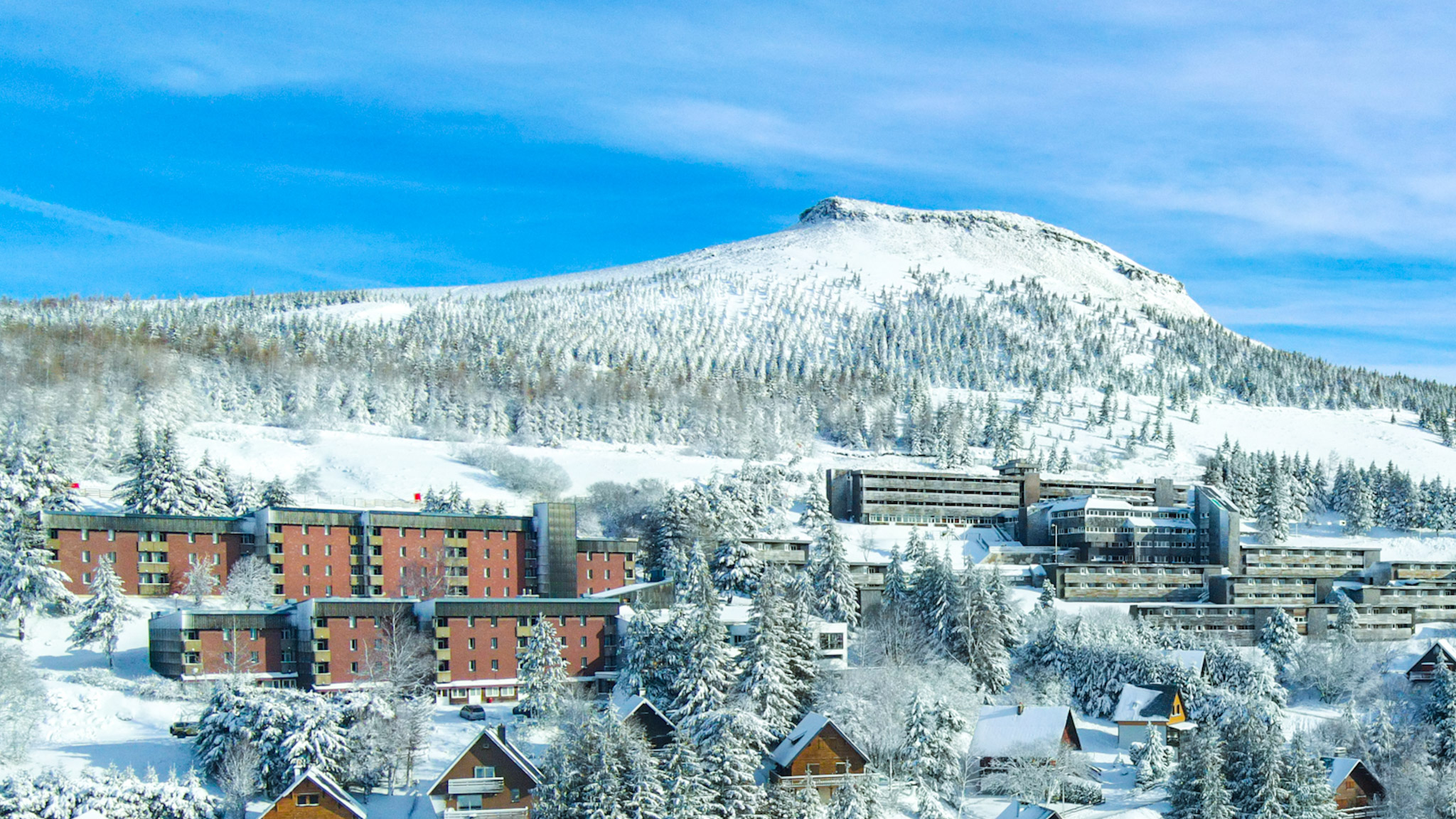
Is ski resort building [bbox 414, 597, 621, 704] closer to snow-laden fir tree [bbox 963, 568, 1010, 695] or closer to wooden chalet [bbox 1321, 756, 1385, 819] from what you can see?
snow-laden fir tree [bbox 963, 568, 1010, 695]

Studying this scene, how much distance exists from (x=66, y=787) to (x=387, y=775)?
13687mm

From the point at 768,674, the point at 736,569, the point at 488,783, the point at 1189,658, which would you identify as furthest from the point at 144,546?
the point at 1189,658

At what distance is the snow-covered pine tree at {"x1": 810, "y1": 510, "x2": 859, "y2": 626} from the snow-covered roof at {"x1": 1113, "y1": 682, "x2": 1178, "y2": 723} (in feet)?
61.6

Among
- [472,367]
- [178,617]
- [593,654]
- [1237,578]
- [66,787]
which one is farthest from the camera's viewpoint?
[472,367]

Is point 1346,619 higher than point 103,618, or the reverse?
point 103,618

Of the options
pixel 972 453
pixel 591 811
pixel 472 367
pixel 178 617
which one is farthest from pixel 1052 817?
pixel 472 367

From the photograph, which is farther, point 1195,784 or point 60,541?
point 60,541

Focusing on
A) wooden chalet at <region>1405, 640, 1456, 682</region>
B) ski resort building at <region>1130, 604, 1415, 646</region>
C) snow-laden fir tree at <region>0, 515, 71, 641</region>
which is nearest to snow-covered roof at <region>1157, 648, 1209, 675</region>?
ski resort building at <region>1130, 604, 1415, 646</region>

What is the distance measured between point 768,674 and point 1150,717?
23.7 m

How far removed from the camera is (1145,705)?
74.4m

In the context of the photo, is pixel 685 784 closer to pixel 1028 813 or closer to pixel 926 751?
pixel 1028 813

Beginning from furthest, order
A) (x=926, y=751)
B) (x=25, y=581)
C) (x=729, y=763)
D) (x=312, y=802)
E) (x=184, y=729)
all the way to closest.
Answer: (x=25, y=581)
(x=926, y=751)
(x=184, y=729)
(x=729, y=763)
(x=312, y=802)

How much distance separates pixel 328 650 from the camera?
71875mm

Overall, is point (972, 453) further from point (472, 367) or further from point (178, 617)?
point (178, 617)
